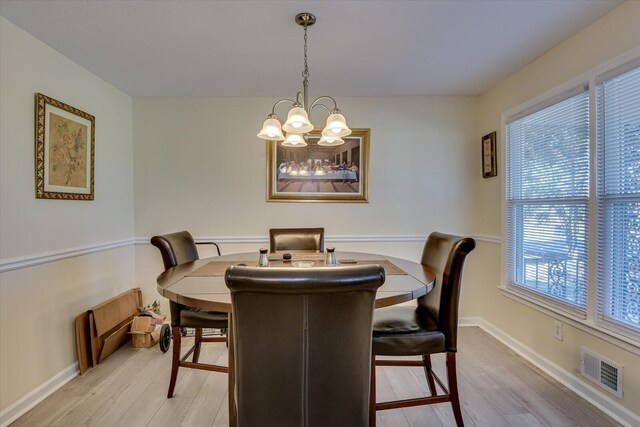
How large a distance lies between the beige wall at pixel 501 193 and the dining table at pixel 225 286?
1.15 metres

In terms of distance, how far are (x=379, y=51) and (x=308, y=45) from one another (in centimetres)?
49

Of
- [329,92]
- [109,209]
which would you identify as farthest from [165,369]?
[329,92]

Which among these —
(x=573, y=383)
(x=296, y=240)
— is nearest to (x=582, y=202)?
(x=573, y=383)

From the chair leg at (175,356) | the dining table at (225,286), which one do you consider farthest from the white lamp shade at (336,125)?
the chair leg at (175,356)

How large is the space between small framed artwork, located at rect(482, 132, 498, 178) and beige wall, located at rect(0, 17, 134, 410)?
3354 millimetres

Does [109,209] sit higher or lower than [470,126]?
lower

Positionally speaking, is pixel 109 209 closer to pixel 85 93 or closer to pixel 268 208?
pixel 85 93

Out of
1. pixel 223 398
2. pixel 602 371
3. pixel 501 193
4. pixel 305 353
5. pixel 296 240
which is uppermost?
pixel 501 193

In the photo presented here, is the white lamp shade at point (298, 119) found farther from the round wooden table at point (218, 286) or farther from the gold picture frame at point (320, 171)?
the gold picture frame at point (320, 171)

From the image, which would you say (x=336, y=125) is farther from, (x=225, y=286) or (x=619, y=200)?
(x=619, y=200)

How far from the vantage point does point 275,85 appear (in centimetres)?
287

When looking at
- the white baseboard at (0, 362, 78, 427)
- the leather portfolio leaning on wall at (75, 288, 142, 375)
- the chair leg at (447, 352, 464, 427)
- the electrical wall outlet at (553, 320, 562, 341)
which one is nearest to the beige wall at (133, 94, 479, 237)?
the leather portfolio leaning on wall at (75, 288, 142, 375)

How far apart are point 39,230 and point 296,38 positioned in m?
2.01

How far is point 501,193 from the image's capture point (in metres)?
2.81
